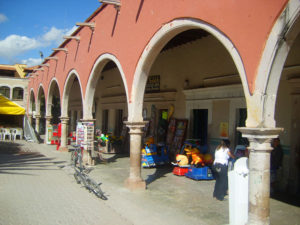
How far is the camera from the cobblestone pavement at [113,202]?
5238mm

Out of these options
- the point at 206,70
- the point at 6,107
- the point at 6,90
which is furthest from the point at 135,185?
the point at 6,90

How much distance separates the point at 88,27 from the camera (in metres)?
11.0

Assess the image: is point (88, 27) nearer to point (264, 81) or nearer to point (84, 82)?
point (84, 82)

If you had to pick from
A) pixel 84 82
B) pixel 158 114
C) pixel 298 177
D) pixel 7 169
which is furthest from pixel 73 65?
pixel 298 177

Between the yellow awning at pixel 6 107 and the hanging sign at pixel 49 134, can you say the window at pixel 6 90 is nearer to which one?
the yellow awning at pixel 6 107

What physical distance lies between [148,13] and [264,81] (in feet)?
12.5

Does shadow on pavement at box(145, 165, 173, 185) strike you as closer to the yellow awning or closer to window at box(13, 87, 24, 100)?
the yellow awning

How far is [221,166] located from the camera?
6516 mm

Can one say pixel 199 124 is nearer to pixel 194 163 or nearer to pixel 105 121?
pixel 194 163

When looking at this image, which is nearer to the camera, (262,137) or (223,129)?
(262,137)

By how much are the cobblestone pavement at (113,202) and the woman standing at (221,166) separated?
264 millimetres

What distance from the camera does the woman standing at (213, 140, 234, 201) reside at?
647 cm

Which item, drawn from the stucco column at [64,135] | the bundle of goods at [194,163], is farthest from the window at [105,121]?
the bundle of goods at [194,163]

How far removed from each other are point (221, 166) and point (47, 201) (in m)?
3.71
